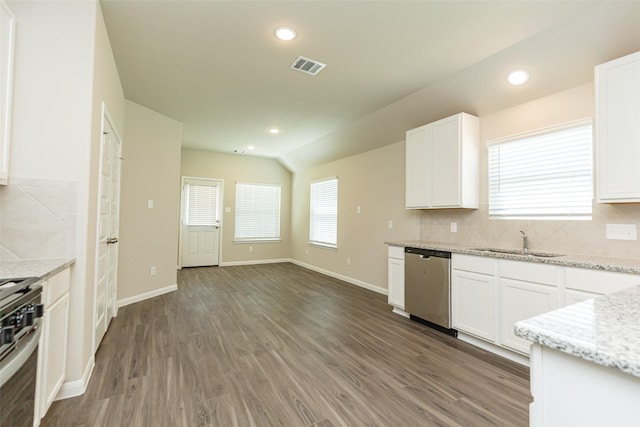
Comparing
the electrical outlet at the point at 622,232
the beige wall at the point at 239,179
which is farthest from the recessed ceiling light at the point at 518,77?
the beige wall at the point at 239,179

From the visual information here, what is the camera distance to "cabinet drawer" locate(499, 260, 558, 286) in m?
2.32

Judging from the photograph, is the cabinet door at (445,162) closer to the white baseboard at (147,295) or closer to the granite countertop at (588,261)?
the granite countertop at (588,261)

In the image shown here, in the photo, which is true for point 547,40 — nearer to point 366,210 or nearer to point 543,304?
point 543,304

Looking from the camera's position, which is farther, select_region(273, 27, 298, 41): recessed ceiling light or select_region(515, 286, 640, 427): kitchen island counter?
select_region(273, 27, 298, 41): recessed ceiling light

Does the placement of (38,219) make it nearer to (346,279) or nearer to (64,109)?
(64,109)

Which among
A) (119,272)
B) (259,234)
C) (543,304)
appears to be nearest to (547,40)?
(543,304)

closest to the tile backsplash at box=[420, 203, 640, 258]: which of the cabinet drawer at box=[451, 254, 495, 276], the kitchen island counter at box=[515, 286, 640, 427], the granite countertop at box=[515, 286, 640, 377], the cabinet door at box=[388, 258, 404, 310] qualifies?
the cabinet drawer at box=[451, 254, 495, 276]

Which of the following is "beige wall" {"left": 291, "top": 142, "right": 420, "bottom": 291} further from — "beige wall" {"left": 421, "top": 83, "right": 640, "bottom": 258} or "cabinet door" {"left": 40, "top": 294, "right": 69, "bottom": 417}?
"cabinet door" {"left": 40, "top": 294, "right": 69, "bottom": 417}

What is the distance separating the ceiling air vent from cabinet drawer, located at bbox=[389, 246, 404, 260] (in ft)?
7.49

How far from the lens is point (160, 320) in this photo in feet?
11.2

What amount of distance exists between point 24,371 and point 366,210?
4.62 m

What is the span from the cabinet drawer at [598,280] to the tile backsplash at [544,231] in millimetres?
538

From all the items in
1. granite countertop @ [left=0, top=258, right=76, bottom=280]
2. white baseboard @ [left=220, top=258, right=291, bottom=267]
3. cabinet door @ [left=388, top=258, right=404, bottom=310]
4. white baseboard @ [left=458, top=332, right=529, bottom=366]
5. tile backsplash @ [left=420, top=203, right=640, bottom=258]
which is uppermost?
tile backsplash @ [left=420, top=203, right=640, bottom=258]

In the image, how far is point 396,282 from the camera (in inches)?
149
